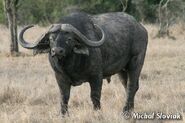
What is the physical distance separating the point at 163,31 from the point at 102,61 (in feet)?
61.1

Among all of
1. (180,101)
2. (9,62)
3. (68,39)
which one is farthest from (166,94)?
(9,62)

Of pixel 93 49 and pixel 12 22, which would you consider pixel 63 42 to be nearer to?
pixel 93 49

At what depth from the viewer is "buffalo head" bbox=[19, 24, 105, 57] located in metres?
8.41

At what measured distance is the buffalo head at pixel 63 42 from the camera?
841 cm

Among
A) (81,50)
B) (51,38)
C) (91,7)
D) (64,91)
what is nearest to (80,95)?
(64,91)

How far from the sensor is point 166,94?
37.4ft

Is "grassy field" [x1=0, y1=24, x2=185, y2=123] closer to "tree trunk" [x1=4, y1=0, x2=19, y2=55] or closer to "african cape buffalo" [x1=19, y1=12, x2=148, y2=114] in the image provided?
"african cape buffalo" [x1=19, y1=12, x2=148, y2=114]

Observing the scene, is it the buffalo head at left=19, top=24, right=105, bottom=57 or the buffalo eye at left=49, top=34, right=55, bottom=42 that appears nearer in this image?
the buffalo head at left=19, top=24, right=105, bottom=57

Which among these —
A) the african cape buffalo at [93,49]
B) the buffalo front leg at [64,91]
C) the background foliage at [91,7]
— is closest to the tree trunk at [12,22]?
the african cape buffalo at [93,49]

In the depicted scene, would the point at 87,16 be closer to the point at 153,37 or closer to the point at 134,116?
the point at 134,116

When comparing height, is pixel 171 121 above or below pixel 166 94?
above

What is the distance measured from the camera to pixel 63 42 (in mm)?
8492

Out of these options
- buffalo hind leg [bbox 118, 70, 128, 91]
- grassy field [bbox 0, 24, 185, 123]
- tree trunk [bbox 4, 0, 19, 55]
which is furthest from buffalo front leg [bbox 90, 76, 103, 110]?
tree trunk [bbox 4, 0, 19, 55]

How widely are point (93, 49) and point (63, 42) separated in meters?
0.86
